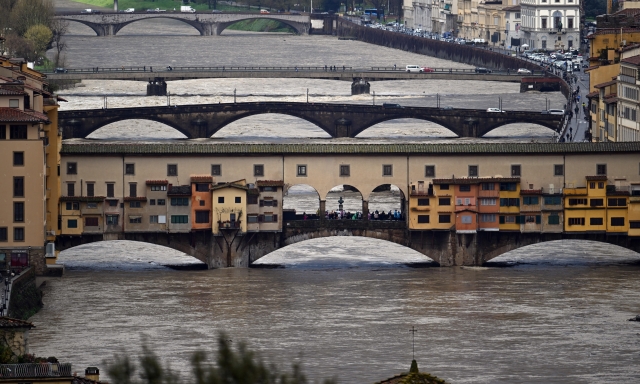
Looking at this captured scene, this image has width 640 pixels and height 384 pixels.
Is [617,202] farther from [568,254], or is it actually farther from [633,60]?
[633,60]

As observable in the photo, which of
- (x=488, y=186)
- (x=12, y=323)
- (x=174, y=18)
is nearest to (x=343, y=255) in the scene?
(x=488, y=186)

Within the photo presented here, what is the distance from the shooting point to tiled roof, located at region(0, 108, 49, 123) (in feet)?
175

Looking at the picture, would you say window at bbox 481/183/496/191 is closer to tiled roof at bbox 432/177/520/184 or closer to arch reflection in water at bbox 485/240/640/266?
tiled roof at bbox 432/177/520/184

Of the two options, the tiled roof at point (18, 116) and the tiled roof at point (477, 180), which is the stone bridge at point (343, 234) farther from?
the tiled roof at point (18, 116)

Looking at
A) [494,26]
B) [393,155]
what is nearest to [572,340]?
[393,155]

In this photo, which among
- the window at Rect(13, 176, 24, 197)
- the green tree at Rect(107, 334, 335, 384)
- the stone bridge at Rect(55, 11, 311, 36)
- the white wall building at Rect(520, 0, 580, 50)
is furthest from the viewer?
the stone bridge at Rect(55, 11, 311, 36)

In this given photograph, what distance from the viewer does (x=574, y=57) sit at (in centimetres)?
12194

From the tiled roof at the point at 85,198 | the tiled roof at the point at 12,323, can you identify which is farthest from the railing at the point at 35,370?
the tiled roof at the point at 85,198

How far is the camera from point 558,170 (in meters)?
57.6

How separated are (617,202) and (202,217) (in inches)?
455

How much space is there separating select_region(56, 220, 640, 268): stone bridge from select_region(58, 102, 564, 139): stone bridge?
108ft

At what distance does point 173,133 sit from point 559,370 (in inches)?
2086

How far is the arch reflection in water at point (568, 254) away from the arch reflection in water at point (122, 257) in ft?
29.5

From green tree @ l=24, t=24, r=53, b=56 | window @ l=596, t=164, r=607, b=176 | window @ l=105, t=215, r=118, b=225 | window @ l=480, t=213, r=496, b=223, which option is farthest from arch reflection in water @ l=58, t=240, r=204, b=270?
green tree @ l=24, t=24, r=53, b=56
